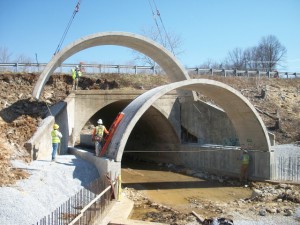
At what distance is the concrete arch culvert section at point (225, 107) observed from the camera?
13.5 metres

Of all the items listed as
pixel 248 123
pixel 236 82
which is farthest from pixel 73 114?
pixel 236 82

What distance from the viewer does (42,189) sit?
406 inches

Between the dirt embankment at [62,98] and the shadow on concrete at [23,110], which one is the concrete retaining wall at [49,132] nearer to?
the dirt embankment at [62,98]

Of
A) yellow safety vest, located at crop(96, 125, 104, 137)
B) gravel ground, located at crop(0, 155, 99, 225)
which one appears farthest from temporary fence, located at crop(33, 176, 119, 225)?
yellow safety vest, located at crop(96, 125, 104, 137)

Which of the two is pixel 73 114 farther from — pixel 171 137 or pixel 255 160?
pixel 255 160

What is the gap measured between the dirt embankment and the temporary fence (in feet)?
6.40

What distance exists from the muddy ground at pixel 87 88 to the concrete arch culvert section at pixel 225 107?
2.29m

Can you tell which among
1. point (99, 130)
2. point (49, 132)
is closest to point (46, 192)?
point (99, 130)

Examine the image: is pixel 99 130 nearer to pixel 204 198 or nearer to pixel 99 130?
pixel 99 130

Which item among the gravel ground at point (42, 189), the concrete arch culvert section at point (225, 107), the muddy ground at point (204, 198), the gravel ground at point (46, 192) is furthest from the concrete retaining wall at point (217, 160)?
the gravel ground at point (42, 189)

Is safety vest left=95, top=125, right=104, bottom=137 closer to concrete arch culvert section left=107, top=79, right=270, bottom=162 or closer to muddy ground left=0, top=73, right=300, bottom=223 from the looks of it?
concrete arch culvert section left=107, top=79, right=270, bottom=162

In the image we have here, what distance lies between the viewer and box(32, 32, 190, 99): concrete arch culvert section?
1780 cm

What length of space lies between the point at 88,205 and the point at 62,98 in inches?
564

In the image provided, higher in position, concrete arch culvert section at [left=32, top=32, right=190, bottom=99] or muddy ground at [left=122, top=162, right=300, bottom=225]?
concrete arch culvert section at [left=32, top=32, right=190, bottom=99]
